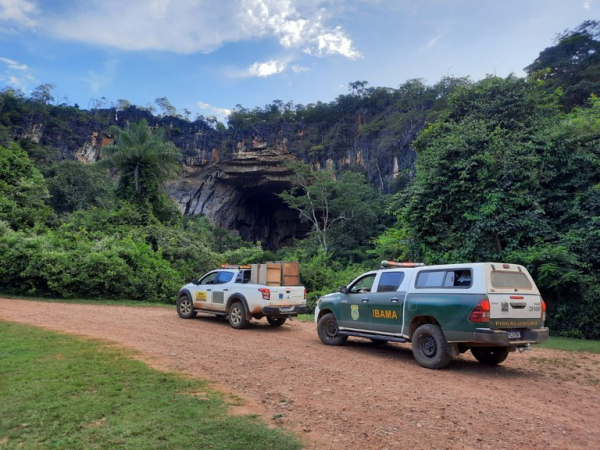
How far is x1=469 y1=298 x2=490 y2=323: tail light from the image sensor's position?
647 cm

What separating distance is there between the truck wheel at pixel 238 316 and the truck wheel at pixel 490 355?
5622mm

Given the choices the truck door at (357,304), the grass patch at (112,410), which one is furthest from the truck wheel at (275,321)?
the grass patch at (112,410)

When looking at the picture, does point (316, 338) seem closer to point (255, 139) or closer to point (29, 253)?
point (29, 253)

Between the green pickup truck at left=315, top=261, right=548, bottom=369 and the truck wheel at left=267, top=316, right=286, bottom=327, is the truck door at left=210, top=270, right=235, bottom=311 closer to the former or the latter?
the truck wheel at left=267, top=316, right=286, bottom=327

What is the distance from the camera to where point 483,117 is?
1797cm

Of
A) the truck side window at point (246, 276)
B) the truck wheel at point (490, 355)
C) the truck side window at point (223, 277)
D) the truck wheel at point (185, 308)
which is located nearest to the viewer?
the truck wheel at point (490, 355)

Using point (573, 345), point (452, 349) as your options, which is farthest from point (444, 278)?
point (573, 345)

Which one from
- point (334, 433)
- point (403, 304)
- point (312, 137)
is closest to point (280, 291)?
point (403, 304)

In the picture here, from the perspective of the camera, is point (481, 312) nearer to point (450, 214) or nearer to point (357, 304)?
point (357, 304)

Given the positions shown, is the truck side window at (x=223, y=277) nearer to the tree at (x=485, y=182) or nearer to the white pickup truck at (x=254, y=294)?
the white pickup truck at (x=254, y=294)

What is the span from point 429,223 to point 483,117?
5701mm

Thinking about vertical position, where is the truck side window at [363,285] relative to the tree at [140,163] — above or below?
below

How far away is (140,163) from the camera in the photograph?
30.0 m

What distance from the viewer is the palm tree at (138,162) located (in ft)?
96.6
